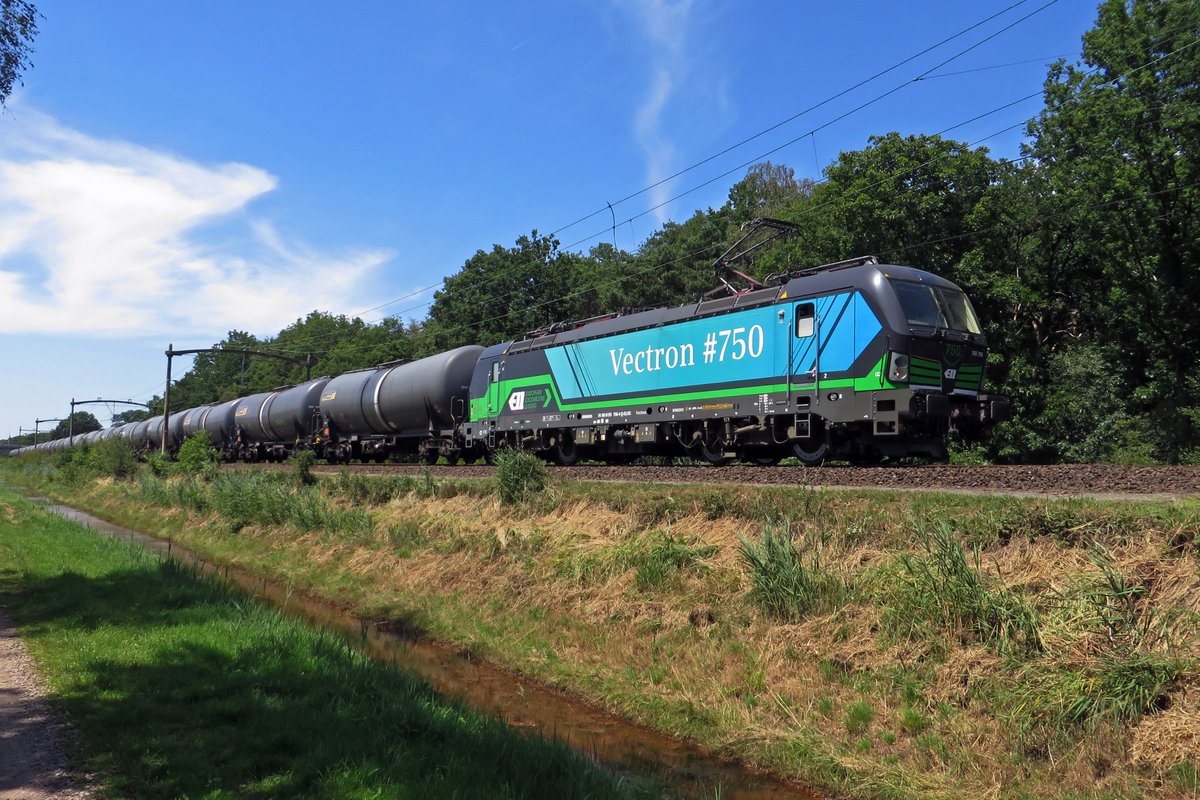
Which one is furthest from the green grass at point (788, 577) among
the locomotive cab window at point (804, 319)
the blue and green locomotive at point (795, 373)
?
the locomotive cab window at point (804, 319)

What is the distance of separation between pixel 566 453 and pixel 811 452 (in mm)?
8815

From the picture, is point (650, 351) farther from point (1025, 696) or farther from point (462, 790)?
point (462, 790)

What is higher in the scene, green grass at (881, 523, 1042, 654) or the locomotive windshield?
the locomotive windshield

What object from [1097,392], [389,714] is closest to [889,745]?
[389,714]

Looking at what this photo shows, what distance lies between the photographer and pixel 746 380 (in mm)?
16531

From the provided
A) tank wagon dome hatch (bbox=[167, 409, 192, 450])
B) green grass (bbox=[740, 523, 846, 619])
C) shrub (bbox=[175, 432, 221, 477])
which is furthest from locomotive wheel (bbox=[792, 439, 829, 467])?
tank wagon dome hatch (bbox=[167, 409, 192, 450])

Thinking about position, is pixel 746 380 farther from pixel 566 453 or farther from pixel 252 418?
pixel 252 418

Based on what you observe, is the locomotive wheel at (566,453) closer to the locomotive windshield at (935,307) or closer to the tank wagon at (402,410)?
the tank wagon at (402,410)

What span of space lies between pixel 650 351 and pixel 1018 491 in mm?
9890

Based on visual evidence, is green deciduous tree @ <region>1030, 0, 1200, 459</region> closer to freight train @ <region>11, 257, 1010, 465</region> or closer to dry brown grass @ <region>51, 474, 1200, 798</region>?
freight train @ <region>11, 257, 1010, 465</region>

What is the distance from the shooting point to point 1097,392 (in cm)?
2806

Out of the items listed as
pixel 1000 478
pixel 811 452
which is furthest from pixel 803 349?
pixel 1000 478

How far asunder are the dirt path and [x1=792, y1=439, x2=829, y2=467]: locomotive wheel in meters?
12.8

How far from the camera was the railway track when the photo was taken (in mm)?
10273
